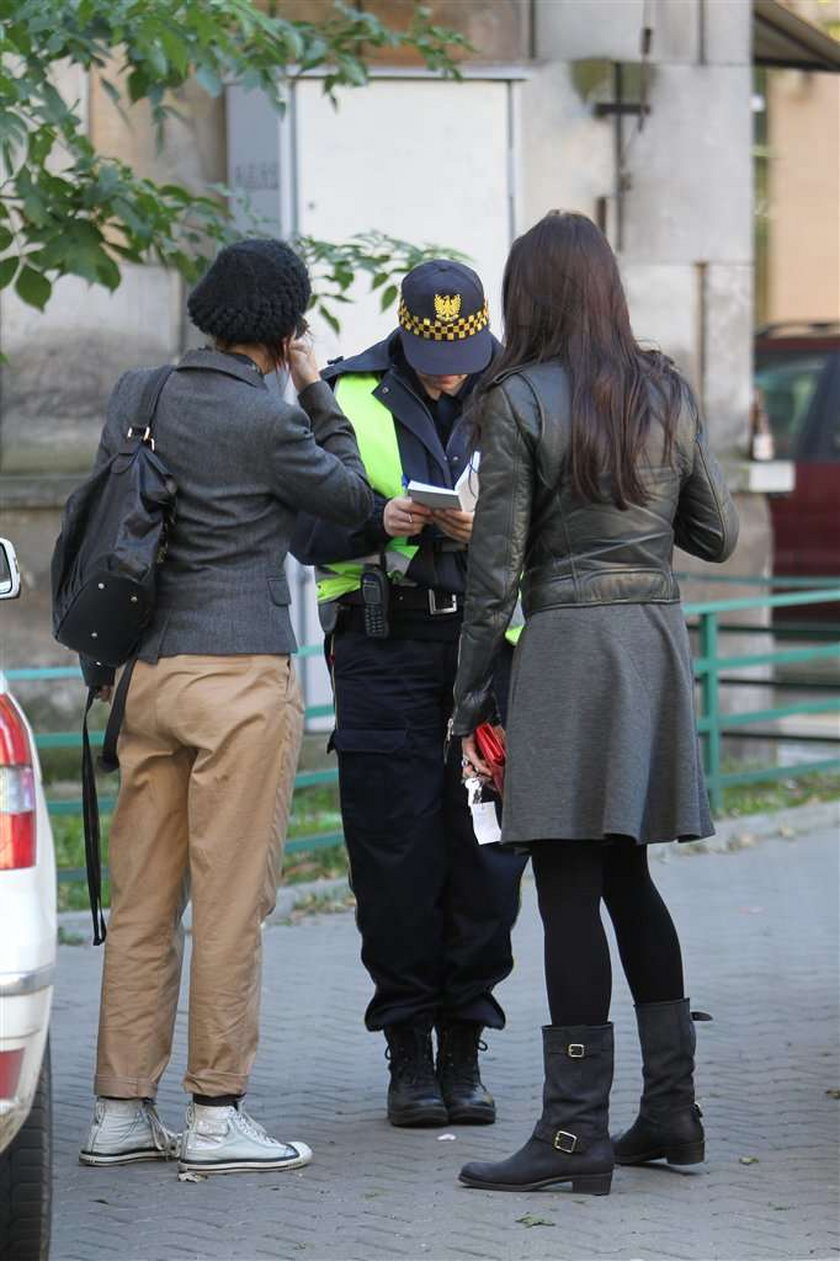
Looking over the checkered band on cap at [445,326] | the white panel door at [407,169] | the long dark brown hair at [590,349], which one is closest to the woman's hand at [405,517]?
the checkered band on cap at [445,326]

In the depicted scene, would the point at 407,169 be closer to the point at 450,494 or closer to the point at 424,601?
the point at 424,601

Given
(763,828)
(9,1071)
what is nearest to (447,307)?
(9,1071)

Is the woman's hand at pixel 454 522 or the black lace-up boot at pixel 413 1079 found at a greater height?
the woman's hand at pixel 454 522

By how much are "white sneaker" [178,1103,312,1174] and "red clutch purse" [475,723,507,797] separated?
939 millimetres

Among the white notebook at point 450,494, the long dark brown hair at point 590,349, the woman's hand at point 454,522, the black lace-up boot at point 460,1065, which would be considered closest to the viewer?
the long dark brown hair at point 590,349

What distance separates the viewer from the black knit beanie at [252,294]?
511 centimetres

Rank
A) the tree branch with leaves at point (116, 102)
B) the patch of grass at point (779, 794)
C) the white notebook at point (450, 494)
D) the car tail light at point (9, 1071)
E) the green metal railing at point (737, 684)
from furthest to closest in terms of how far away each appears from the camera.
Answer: the patch of grass at point (779, 794)
the green metal railing at point (737, 684)
the tree branch with leaves at point (116, 102)
the white notebook at point (450, 494)
the car tail light at point (9, 1071)

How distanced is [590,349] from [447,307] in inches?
29.4

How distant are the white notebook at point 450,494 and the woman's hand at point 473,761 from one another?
52 cm

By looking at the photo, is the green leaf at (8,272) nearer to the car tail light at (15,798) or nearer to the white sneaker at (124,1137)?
the white sneaker at (124,1137)

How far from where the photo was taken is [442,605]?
18.4ft

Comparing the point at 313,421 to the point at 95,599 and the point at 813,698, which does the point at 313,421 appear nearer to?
the point at 95,599

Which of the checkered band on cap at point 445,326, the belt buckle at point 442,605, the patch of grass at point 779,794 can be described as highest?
the checkered band on cap at point 445,326

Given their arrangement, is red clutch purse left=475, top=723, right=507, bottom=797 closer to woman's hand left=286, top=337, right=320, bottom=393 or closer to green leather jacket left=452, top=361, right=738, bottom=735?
green leather jacket left=452, top=361, right=738, bottom=735
